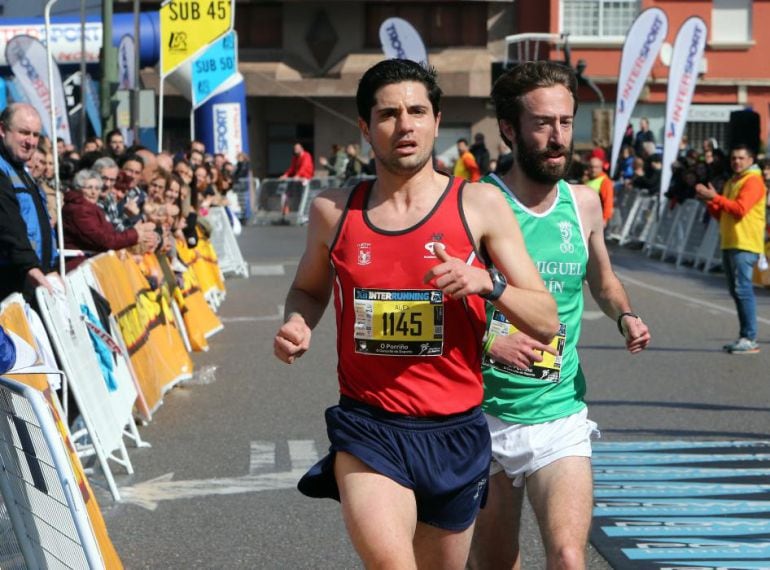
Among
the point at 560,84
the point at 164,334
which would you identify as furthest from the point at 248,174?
the point at 560,84

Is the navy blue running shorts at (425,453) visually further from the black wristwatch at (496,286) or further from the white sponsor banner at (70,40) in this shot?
the white sponsor banner at (70,40)

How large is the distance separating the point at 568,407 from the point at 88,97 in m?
24.0

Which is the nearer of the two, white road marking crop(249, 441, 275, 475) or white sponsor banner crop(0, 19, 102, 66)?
white road marking crop(249, 441, 275, 475)

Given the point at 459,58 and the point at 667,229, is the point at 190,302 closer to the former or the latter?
the point at 667,229

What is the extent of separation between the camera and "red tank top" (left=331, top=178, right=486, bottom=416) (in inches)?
179

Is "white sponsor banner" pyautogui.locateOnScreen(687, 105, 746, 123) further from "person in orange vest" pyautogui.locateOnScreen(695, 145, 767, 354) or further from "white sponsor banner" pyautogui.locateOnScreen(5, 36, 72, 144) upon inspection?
"person in orange vest" pyautogui.locateOnScreen(695, 145, 767, 354)

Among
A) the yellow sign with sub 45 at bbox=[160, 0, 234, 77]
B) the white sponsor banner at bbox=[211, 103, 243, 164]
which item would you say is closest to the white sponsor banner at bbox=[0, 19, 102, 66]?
the white sponsor banner at bbox=[211, 103, 243, 164]

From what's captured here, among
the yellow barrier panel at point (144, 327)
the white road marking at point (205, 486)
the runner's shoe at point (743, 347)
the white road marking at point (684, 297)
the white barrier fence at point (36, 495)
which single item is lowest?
the white road marking at point (684, 297)

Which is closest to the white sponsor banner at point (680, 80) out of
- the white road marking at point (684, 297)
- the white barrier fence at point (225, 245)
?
the white road marking at point (684, 297)

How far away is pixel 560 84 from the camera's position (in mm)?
5496

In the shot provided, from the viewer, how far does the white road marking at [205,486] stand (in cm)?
823

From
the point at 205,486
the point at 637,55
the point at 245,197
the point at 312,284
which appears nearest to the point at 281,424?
the point at 205,486

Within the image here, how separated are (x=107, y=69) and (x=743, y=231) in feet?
51.2

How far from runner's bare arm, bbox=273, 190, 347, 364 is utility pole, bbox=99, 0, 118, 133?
21.9 m
